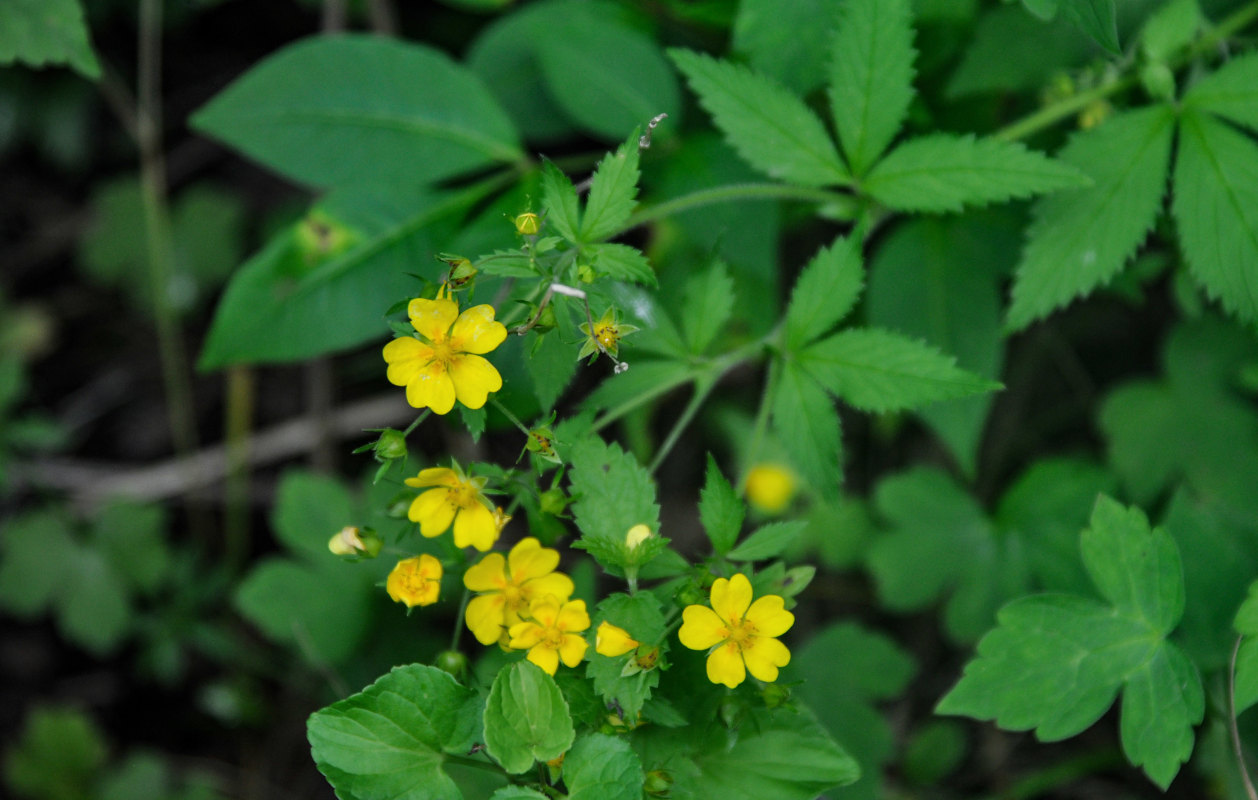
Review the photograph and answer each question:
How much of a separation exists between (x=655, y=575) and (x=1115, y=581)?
866 millimetres

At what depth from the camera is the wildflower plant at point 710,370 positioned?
4.42 ft

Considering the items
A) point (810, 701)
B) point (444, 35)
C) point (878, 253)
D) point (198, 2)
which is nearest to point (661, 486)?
point (810, 701)

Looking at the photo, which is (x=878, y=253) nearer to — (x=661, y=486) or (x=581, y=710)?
(x=661, y=486)

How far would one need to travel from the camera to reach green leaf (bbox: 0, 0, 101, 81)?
183 cm

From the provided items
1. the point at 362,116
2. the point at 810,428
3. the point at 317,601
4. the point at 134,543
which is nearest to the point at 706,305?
the point at 810,428

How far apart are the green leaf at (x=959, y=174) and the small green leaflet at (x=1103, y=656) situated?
58cm

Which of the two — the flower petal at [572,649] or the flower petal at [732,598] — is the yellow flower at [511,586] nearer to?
the flower petal at [572,649]

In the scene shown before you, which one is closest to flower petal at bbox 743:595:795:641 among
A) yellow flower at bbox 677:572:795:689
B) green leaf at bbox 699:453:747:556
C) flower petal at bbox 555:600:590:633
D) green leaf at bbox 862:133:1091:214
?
yellow flower at bbox 677:572:795:689

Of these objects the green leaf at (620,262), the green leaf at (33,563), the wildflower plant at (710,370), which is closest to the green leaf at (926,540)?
the wildflower plant at (710,370)

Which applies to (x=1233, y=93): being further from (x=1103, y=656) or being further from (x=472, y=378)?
(x=472, y=378)

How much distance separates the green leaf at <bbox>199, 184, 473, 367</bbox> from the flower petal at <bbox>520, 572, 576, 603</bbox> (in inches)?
36.5

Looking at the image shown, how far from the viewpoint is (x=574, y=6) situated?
7.72 feet

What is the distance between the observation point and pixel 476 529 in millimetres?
1387

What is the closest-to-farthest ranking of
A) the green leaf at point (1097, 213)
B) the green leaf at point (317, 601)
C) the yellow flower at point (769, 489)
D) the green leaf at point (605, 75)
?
the green leaf at point (1097, 213) → the green leaf at point (605, 75) → the green leaf at point (317, 601) → the yellow flower at point (769, 489)
